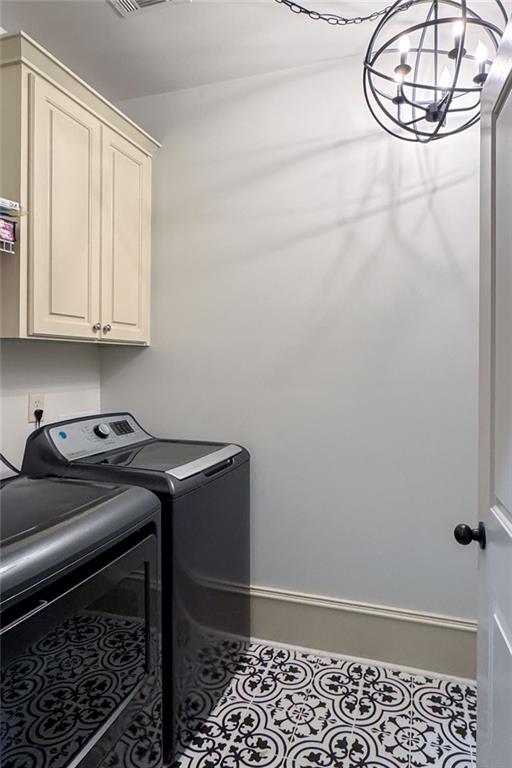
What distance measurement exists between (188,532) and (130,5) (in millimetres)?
1879

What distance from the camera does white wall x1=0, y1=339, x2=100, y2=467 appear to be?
183 cm

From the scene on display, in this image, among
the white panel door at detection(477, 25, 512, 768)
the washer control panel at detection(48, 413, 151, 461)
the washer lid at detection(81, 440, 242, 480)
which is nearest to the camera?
the white panel door at detection(477, 25, 512, 768)

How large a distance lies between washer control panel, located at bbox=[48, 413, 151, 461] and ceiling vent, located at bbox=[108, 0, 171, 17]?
5.09 feet

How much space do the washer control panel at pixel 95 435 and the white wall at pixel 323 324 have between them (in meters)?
0.15

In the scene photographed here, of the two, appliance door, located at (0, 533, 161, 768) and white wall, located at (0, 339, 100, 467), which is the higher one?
white wall, located at (0, 339, 100, 467)

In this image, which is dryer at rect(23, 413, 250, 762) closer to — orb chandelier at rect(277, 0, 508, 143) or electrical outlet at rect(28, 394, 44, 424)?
electrical outlet at rect(28, 394, 44, 424)

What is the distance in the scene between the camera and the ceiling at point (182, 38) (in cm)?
171

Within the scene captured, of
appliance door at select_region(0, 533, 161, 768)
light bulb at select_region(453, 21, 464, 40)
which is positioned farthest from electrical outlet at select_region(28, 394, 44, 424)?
light bulb at select_region(453, 21, 464, 40)

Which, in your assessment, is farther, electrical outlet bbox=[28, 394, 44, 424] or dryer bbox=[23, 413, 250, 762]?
electrical outlet bbox=[28, 394, 44, 424]

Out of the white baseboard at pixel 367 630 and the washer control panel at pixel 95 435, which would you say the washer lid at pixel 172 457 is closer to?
the washer control panel at pixel 95 435

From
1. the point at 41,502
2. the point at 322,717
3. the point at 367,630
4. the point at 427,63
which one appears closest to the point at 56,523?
the point at 41,502

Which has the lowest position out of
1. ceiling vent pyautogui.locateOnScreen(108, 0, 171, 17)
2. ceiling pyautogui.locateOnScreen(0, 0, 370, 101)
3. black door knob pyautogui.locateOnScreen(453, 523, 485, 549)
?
black door knob pyautogui.locateOnScreen(453, 523, 485, 549)

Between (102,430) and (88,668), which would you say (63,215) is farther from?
(88,668)

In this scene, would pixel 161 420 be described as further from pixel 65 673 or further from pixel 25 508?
pixel 65 673
